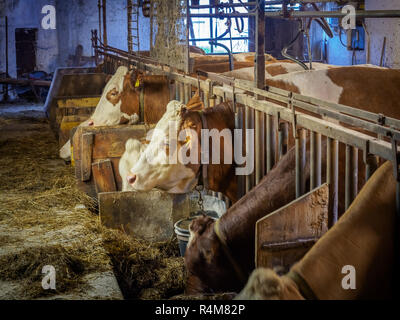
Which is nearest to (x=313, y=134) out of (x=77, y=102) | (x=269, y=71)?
(x=269, y=71)

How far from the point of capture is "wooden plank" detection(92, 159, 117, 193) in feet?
18.3

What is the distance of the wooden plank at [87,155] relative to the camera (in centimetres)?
553

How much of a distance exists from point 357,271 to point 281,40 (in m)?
13.3

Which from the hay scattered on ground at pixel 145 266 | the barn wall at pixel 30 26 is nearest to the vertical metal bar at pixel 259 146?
the hay scattered on ground at pixel 145 266

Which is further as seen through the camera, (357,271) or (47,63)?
(47,63)

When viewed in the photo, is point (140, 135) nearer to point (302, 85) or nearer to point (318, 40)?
point (302, 85)

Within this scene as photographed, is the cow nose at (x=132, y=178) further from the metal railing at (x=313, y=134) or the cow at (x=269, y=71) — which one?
the cow at (x=269, y=71)

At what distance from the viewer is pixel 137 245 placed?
4.67 m

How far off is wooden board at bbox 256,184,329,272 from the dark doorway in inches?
831

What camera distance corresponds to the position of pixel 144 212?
4938 mm

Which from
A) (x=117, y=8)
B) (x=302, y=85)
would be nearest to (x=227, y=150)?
(x=302, y=85)

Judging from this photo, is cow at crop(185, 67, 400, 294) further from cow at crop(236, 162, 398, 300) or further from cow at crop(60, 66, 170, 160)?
cow at crop(60, 66, 170, 160)

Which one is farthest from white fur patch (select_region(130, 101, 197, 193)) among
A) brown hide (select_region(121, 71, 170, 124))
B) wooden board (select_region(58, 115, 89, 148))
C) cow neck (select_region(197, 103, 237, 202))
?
wooden board (select_region(58, 115, 89, 148))

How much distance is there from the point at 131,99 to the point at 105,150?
123 centimetres
